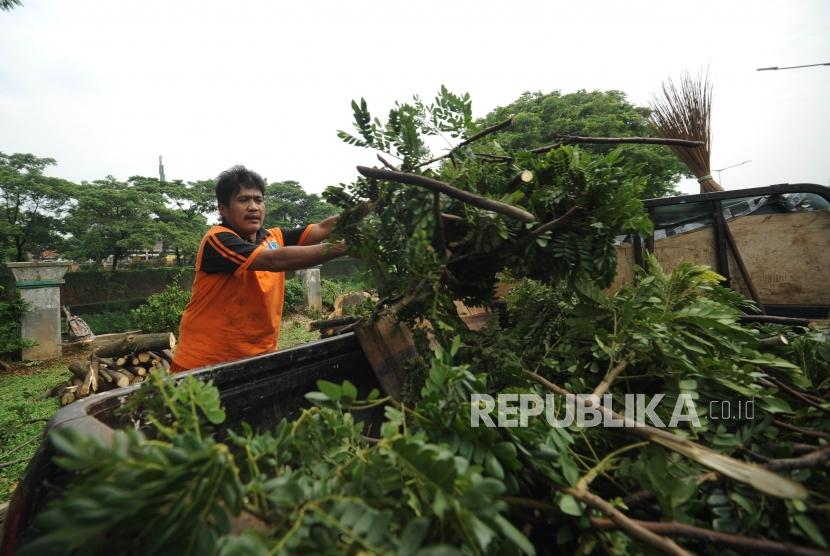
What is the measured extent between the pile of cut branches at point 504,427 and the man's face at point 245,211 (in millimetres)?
1234

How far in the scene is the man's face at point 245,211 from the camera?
245 cm

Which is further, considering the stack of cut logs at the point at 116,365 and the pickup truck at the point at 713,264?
the stack of cut logs at the point at 116,365

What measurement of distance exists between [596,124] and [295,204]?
76.6 ft

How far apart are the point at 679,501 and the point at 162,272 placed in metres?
23.0

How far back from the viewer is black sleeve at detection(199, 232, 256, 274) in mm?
2084

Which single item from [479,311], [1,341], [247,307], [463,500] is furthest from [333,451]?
[1,341]

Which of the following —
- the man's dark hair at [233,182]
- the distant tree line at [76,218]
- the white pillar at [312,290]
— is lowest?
the white pillar at [312,290]

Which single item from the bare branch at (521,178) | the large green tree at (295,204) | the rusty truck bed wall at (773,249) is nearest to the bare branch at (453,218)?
the bare branch at (521,178)

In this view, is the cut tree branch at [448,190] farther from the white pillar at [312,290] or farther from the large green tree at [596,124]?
the large green tree at [596,124]

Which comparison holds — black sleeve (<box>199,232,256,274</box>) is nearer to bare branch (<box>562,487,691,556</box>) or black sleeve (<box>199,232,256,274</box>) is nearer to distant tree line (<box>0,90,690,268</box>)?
bare branch (<box>562,487,691,556</box>)

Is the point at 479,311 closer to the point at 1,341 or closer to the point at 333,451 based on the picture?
the point at 333,451

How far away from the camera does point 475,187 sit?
145 cm

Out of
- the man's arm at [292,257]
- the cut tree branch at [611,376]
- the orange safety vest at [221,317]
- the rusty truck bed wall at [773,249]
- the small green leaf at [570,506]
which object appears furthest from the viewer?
the rusty truck bed wall at [773,249]

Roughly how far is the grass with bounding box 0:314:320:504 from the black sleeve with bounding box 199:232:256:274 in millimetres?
989
